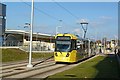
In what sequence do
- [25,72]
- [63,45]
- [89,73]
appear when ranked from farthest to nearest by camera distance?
[63,45]
[25,72]
[89,73]

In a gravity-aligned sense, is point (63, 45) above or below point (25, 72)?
above

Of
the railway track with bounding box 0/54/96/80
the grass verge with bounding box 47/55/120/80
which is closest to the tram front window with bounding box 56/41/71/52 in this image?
the grass verge with bounding box 47/55/120/80

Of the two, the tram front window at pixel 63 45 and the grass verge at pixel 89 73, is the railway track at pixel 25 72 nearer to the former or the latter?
the grass verge at pixel 89 73

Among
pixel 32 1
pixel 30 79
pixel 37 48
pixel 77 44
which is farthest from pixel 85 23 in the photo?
pixel 30 79

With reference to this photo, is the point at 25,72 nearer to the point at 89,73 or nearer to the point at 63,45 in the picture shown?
the point at 89,73

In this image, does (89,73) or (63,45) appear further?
(63,45)

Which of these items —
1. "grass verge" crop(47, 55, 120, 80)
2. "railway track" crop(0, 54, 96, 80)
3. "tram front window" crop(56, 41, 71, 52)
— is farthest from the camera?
"tram front window" crop(56, 41, 71, 52)

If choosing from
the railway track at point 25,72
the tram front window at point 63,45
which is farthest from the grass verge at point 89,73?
the tram front window at point 63,45

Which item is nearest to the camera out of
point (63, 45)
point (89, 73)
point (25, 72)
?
point (89, 73)

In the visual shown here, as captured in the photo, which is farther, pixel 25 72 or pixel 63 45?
pixel 63 45

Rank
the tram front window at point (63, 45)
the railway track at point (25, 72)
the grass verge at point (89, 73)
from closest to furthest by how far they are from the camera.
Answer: the grass verge at point (89, 73) < the railway track at point (25, 72) < the tram front window at point (63, 45)

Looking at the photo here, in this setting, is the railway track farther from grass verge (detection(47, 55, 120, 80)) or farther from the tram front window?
the tram front window

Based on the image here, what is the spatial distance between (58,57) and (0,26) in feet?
65.8

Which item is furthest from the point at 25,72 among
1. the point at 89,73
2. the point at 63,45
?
the point at 63,45
